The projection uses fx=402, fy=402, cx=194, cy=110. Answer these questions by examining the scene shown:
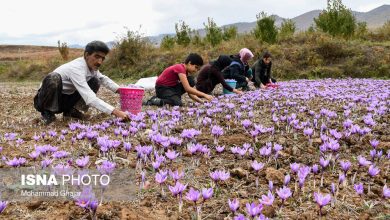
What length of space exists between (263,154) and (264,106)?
3992 millimetres

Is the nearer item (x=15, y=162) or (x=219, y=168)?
(x=15, y=162)

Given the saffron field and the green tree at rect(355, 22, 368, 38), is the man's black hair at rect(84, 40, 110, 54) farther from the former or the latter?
the green tree at rect(355, 22, 368, 38)

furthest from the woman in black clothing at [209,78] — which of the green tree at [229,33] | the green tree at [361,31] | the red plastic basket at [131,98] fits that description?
the green tree at [229,33]

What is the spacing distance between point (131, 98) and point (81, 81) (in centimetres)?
94

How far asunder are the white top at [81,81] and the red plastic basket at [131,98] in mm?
541

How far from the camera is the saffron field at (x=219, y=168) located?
103 inches

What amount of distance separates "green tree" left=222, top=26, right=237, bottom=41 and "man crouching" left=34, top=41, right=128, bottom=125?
23839 millimetres

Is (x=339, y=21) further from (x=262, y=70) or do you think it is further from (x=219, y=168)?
(x=219, y=168)

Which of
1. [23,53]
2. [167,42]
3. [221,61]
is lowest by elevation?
[23,53]

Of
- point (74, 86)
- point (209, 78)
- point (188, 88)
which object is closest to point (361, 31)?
point (209, 78)

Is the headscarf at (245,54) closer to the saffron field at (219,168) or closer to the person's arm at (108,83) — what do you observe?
the saffron field at (219,168)

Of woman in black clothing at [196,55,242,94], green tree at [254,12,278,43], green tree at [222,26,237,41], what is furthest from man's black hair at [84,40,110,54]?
green tree at [222,26,237,41]

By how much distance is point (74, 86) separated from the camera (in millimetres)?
6230

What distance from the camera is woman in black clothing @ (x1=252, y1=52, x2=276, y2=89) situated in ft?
37.1
